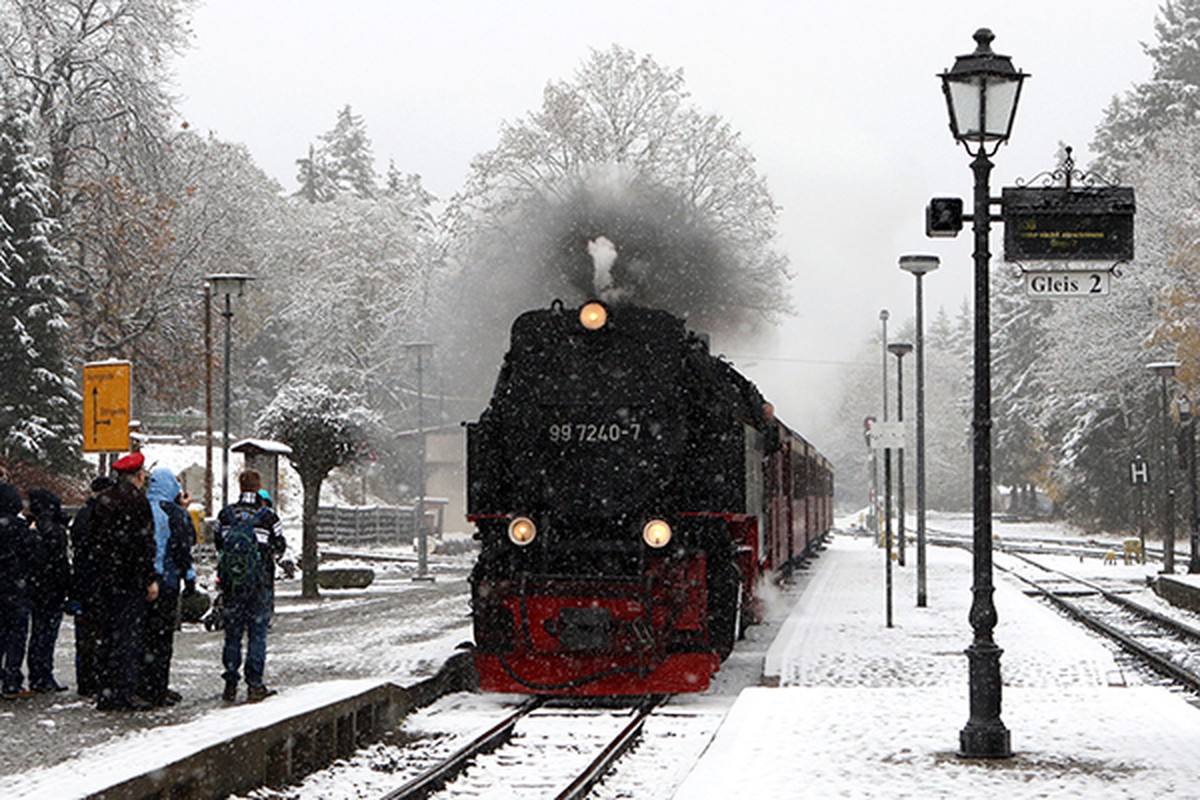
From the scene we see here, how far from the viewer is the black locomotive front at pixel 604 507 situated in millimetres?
12305

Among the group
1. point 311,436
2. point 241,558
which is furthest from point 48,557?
point 311,436

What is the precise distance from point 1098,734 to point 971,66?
415 cm

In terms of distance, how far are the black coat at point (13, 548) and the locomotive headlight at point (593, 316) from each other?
4.58 m

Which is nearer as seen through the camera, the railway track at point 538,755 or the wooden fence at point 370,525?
the railway track at point 538,755

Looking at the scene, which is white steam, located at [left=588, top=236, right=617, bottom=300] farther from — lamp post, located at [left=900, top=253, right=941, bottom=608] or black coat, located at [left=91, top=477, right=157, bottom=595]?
black coat, located at [left=91, top=477, right=157, bottom=595]

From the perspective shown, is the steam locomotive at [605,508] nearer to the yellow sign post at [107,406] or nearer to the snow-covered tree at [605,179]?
the yellow sign post at [107,406]

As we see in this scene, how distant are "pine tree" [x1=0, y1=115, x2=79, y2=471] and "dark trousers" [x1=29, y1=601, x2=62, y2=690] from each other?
72.7 ft

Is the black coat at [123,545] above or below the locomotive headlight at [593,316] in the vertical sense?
below

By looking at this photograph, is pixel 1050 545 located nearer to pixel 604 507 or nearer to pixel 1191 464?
pixel 1191 464

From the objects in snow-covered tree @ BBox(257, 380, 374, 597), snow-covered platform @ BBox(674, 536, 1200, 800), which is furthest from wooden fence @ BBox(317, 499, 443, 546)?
snow-covered platform @ BBox(674, 536, 1200, 800)

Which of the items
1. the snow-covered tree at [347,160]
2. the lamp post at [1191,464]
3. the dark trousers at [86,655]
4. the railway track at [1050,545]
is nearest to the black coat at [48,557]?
the dark trousers at [86,655]

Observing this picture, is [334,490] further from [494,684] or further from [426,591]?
[494,684]

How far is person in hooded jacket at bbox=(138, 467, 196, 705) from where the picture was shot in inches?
438

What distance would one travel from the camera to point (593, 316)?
41.8ft
